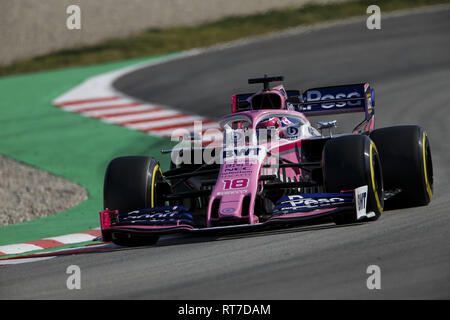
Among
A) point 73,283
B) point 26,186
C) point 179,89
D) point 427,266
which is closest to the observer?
point 427,266

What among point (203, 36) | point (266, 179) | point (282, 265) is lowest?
point (282, 265)

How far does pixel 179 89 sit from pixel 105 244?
10.8 meters

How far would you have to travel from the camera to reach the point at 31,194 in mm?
12586

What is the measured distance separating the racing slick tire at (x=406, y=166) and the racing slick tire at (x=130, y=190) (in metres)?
2.58

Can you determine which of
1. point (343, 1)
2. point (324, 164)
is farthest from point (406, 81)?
point (324, 164)

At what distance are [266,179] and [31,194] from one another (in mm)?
5481

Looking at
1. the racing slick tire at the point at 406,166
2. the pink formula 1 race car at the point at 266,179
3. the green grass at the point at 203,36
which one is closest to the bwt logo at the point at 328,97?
the pink formula 1 race car at the point at 266,179

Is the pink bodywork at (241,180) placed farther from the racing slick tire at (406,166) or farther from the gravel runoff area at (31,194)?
the gravel runoff area at (31,194)

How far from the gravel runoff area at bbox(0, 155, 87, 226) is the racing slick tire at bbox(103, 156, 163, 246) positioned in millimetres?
3025

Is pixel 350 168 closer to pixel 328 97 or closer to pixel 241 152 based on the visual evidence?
pixel 241 152

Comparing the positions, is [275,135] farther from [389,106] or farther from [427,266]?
[389,106]

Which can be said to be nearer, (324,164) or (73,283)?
(73,283)

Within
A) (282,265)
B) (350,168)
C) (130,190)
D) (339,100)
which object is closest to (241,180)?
(350,168)

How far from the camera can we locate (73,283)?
257 inches
